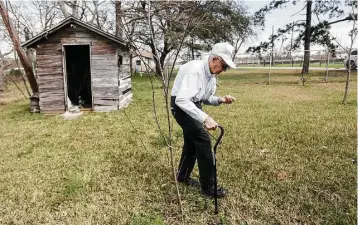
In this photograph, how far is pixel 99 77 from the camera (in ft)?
36.9

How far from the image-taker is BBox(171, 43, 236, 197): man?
3118 mm

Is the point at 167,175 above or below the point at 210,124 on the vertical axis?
below

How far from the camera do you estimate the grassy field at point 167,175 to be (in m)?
3.53

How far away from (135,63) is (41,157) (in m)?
51.4

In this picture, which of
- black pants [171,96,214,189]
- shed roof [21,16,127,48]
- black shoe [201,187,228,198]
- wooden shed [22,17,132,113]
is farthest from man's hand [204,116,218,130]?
wooden shed [22,17,132,113]

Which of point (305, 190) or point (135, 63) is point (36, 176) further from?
point (135, 63)

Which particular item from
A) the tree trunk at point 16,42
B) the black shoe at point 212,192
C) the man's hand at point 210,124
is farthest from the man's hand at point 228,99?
the tree trunk at point 16,42

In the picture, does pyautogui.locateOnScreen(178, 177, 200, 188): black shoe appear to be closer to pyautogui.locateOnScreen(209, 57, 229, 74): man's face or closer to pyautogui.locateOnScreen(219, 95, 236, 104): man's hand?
pyautogui.locateOnScreen(219, 95, 236, 104): man's hand

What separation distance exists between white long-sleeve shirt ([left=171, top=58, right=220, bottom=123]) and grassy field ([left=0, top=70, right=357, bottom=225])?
1153 millimetres

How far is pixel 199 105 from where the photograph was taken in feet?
12.1

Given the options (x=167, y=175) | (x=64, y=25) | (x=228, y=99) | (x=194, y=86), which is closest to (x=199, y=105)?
(x=228, y=99)

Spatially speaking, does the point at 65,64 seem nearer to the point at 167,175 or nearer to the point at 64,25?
the point at 64,25

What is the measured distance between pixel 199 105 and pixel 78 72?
36.7 feet

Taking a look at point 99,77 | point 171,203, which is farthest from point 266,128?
point 99,77
